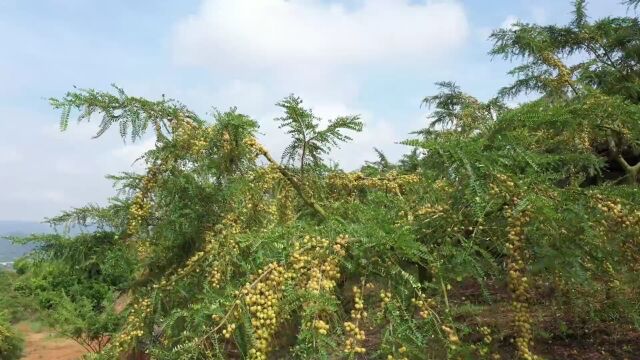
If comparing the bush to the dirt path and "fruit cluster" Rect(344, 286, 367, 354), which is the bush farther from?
"fruit cluster" Rect(344, 286, 367, 354)

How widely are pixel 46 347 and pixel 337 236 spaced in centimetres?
2558

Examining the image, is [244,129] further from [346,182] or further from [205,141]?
[346,182]

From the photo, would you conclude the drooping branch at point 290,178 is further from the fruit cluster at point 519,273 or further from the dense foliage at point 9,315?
the dense foliage at point 9,315

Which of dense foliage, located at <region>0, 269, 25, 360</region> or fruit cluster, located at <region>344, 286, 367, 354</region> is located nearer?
fruit cluster, located at <region>344, 286, 367, 354</region>

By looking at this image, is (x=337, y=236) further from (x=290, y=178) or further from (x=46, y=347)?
(x=46, y=347)

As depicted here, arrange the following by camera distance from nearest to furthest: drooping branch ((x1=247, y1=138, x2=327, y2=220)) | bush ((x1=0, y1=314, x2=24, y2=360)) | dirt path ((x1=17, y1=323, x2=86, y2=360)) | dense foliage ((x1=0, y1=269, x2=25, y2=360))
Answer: drooping branch ((x1=247, y1=138, x2=327, y2=220)), bush ((x1=0, y1=314, x2=24, y2=360)), dense foliage ((x1=0, y1=269, x2=25, y2=360)), dirt path ((x1=17, y1=323, x2=86, y2=360))

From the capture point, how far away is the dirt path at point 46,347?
23.4 meters

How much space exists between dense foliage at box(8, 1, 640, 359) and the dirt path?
20.9m

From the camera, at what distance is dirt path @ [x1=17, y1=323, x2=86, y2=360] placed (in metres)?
23.4

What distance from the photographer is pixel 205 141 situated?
3760 mm

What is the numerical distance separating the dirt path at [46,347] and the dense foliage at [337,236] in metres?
20.9

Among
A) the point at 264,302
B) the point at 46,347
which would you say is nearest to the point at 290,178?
the point at 264,302

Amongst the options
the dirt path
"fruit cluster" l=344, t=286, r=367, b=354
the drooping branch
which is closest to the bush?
the dirt path

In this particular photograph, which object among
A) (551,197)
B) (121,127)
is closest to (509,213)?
(551,197)
